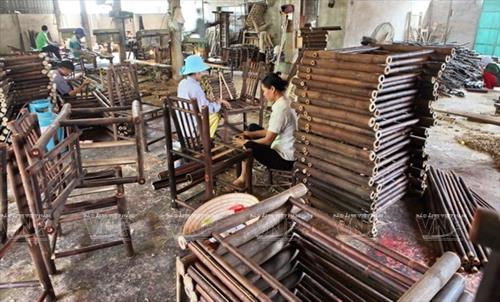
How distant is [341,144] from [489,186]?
8.75ft

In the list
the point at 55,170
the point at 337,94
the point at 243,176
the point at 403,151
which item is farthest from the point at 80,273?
the point at 403,151

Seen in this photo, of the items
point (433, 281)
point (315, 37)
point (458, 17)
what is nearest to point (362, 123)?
point (433, 281)

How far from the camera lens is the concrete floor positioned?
8.79 feet

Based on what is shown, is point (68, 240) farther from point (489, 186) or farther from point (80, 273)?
point (489, 186)

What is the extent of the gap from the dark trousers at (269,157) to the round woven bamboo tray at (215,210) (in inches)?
40.0

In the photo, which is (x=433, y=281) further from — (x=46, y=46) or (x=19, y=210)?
(x=46, y=46)

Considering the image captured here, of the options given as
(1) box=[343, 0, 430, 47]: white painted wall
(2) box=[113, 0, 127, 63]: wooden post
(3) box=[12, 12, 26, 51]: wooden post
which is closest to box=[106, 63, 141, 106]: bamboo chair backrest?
(2) box=[113, 0, 127, 63]: wooden post

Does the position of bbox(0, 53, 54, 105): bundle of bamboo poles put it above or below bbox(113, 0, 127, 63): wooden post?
below

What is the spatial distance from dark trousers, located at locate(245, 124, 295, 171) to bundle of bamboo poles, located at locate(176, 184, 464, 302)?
1.77 m

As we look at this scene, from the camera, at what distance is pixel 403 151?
139 inches

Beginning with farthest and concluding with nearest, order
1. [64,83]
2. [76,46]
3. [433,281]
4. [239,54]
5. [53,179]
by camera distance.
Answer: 1. [239,54]
2. [76,46]
3. [64,83]
4. [53,179]
5. [433,281]

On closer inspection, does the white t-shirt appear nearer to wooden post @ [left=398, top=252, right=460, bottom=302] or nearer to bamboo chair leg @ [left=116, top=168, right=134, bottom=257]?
bamboo chair leg @ [left=116, top=168, right=134, bottom=257]

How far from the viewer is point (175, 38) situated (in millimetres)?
9406

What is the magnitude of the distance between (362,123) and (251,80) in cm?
329
